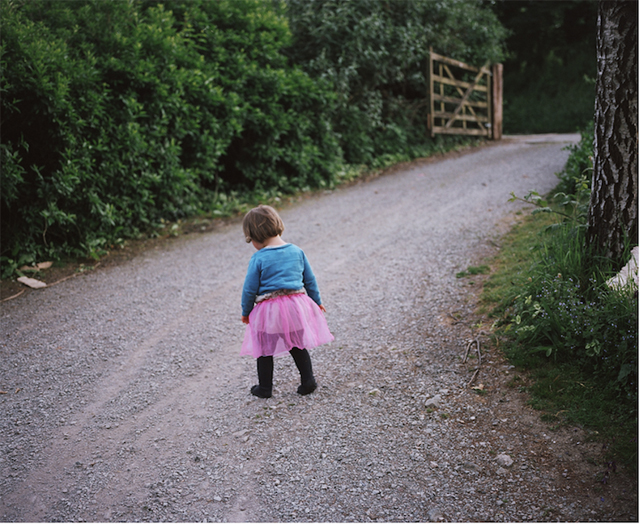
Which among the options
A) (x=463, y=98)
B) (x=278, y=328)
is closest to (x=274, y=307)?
(x=278, y=328)

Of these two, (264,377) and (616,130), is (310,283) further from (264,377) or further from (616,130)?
(616,130)

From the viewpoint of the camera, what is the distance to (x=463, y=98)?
1378 cm

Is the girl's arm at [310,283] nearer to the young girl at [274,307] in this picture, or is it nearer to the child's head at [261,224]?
the young girl at [274,307]

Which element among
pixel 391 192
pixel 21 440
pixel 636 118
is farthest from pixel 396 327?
pixel 391 192

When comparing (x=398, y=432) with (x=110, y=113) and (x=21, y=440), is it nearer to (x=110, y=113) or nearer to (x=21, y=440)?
(x=21, y=440)

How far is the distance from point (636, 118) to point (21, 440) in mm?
4650

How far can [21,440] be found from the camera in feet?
10.5

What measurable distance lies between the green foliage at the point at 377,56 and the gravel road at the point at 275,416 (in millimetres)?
5841

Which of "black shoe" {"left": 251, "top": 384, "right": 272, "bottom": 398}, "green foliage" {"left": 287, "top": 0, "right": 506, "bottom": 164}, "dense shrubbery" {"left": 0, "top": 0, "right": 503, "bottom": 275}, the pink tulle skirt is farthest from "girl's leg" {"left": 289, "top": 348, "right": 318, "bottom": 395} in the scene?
"green foliage" {"left": 287, "top": 0, "right": 506, "bottom": 164}

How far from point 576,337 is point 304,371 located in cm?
187

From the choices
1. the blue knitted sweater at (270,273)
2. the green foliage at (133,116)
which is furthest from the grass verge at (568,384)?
the green foliage at (133,116)

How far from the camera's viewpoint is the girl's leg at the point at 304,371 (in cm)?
356

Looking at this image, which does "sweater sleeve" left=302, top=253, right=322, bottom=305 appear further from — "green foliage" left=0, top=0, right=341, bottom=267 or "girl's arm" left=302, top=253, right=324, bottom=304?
"green foliage" left=0, top=0, right=341, bottom=267

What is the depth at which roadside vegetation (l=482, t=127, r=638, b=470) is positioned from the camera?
2.97 meters
